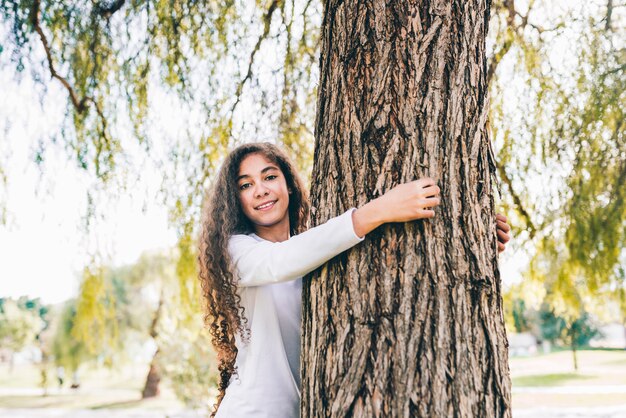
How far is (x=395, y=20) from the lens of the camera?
161cm

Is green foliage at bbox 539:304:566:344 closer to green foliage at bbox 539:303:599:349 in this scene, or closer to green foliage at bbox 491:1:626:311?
green foliage at bbox 539:303:599:349

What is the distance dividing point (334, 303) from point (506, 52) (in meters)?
3.37

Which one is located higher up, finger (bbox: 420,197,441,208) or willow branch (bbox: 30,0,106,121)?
willow branch (bbox: 30,0,106,121)

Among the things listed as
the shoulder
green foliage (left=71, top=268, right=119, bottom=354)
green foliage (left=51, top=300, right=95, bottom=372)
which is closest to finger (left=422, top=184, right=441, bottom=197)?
the shoulder

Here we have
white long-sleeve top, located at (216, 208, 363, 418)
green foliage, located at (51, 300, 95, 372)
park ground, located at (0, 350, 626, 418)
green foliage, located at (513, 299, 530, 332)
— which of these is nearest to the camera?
white long-sleeve top, located at (216, 208, 363, 418)

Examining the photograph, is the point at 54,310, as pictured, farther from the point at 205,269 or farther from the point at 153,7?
the point at 205,269

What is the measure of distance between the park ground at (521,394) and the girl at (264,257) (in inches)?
404

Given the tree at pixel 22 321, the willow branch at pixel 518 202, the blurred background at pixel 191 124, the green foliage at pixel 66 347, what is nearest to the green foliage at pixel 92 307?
the blurred background at pixel 191 124

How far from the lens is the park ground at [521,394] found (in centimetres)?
1352

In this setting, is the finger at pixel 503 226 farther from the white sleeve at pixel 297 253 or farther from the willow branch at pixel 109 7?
the willow branch at pixel 109 7

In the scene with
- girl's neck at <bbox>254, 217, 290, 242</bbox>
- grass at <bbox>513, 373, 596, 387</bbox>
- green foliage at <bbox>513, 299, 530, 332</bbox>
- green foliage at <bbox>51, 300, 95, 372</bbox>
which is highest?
girl's neck at <bbox>254, 217, 290, 242</bbox>

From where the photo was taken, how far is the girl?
1492 millimetres

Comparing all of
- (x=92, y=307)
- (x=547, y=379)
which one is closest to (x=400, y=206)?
(x=92, y=307)

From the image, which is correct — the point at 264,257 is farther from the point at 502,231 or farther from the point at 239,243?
the point at 502,231
